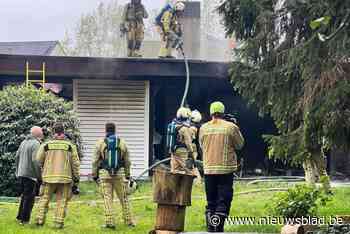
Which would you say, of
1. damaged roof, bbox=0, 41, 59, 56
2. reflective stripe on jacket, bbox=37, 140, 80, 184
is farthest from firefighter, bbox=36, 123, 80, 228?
damaged roof, bbox=0, 41, 59, 56

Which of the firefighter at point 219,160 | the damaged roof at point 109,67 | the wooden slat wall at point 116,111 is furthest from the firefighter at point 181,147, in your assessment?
the wooden slat wall at point 116,111

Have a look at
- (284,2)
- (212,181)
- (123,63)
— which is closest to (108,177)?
(212,181)

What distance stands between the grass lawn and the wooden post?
0.90 meters

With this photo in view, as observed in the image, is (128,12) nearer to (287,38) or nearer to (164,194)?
(287,38)

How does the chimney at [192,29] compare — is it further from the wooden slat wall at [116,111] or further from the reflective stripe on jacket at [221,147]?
the reflective stripe on jacket at [221,147]

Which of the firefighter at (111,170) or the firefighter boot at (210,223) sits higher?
the firefighter at (111,170)

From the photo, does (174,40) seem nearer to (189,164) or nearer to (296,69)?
(189,164)

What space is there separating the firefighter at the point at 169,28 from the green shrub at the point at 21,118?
13.0 feet

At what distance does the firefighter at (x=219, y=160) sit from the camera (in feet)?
30.4

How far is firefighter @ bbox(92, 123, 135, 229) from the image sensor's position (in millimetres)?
10547

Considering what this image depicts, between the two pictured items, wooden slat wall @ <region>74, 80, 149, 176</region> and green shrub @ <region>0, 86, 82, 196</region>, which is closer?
green shrub @ <region>0, 86, 82, 196</region>

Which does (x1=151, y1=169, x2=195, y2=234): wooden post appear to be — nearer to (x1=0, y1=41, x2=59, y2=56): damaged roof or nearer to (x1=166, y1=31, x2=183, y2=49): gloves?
(x1=166, y1=31, x2=183, y2=49): gloves

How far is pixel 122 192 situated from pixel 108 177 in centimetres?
32

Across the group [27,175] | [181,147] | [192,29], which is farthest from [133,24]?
[27,175]
